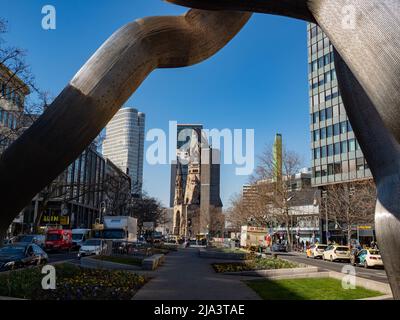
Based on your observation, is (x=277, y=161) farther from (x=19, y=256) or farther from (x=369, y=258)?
(x=19, y=256)

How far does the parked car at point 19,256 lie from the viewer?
54.8ft

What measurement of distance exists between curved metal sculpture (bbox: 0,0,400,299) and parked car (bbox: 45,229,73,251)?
38.9m

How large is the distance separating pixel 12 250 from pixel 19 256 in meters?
0.86

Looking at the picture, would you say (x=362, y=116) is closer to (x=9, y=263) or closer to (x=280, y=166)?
(x=9, y=263)

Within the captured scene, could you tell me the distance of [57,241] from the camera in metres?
43.5

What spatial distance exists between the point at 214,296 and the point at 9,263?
8.83m

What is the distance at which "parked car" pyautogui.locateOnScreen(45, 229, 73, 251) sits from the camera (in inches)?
1677

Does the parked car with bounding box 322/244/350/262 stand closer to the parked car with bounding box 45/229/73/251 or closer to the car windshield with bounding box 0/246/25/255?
the parked car with bounding box 45/229/73/251

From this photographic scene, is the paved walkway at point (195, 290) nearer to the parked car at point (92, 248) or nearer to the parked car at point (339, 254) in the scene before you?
the parked car at point (92, 248)

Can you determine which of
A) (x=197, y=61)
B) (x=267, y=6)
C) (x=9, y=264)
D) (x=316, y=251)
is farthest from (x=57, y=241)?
(x=267, y=6)

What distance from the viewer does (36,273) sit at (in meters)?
12.2

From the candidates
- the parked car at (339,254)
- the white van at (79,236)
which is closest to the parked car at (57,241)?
the white van at (79,236)

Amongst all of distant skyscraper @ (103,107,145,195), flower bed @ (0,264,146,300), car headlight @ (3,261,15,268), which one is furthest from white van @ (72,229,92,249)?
distant skyscraper @ (103,107,145,195)
